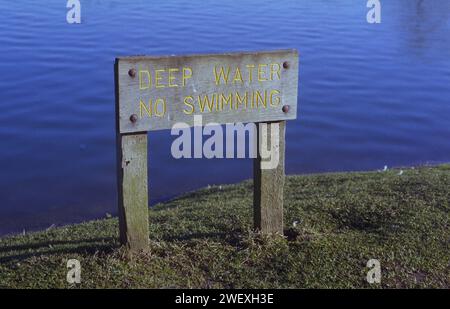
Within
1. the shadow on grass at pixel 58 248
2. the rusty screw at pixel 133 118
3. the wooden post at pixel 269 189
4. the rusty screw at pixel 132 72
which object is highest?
the rusty screw at pixel 132 72

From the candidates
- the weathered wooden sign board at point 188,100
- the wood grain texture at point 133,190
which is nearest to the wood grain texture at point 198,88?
the weathered wooden sign board at point 188,100

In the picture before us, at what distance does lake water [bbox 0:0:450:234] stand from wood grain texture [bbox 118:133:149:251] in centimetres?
390

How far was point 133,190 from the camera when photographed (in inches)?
178

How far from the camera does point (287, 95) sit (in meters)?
4.82

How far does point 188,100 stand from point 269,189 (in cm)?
88

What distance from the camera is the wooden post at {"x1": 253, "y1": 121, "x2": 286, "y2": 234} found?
488cm

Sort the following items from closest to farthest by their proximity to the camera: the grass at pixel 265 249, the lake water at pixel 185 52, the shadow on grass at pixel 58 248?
the grass at pixel 265 249 → the shadow on grass at pixel 58 248 → the lake water at pixel 185 52

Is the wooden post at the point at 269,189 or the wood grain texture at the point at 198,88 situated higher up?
the wood grain texture at the point at 198,88

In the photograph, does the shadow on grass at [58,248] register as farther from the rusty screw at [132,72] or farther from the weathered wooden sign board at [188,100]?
the rusty screw at [132,72]

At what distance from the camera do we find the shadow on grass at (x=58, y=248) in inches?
187

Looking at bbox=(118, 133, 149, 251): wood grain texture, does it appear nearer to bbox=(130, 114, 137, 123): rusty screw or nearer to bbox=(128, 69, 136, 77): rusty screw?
bbox=(130, 114, 137, 123): rusty screw

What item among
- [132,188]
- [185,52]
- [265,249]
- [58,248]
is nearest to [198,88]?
[132,188]

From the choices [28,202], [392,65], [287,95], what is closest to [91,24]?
[392,65]
